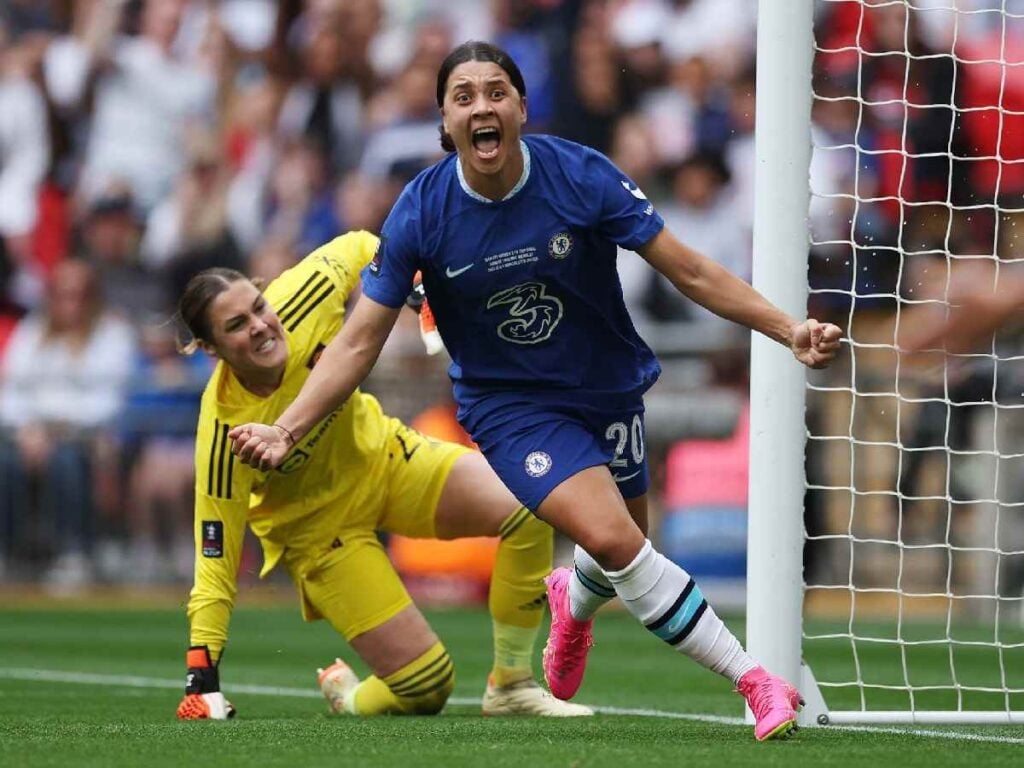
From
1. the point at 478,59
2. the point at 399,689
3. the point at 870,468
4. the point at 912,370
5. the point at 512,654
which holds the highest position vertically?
the point at 478,59

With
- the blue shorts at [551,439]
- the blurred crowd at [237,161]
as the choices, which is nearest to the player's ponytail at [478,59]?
the blue shorts at [551,439]

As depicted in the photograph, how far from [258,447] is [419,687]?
7.06 feet

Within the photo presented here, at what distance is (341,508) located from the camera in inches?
305

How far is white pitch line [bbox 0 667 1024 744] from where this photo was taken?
625cm

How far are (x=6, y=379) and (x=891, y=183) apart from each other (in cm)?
696

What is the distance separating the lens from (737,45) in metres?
15.1

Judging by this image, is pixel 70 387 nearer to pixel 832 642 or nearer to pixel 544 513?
pixel 832 642

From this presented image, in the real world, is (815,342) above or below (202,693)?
above

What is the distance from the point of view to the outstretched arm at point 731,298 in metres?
5.51

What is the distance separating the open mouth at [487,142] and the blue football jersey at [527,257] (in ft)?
0.58

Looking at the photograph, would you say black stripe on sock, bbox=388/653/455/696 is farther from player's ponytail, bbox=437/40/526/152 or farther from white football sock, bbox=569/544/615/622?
player's ponytail, bbox=437/40/526/152

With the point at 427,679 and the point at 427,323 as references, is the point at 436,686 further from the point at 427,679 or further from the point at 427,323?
the point at 427,323

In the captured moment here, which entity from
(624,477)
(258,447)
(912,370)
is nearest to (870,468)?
(912,370)

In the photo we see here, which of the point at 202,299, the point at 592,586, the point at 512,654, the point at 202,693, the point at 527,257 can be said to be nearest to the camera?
the point at 527,257
